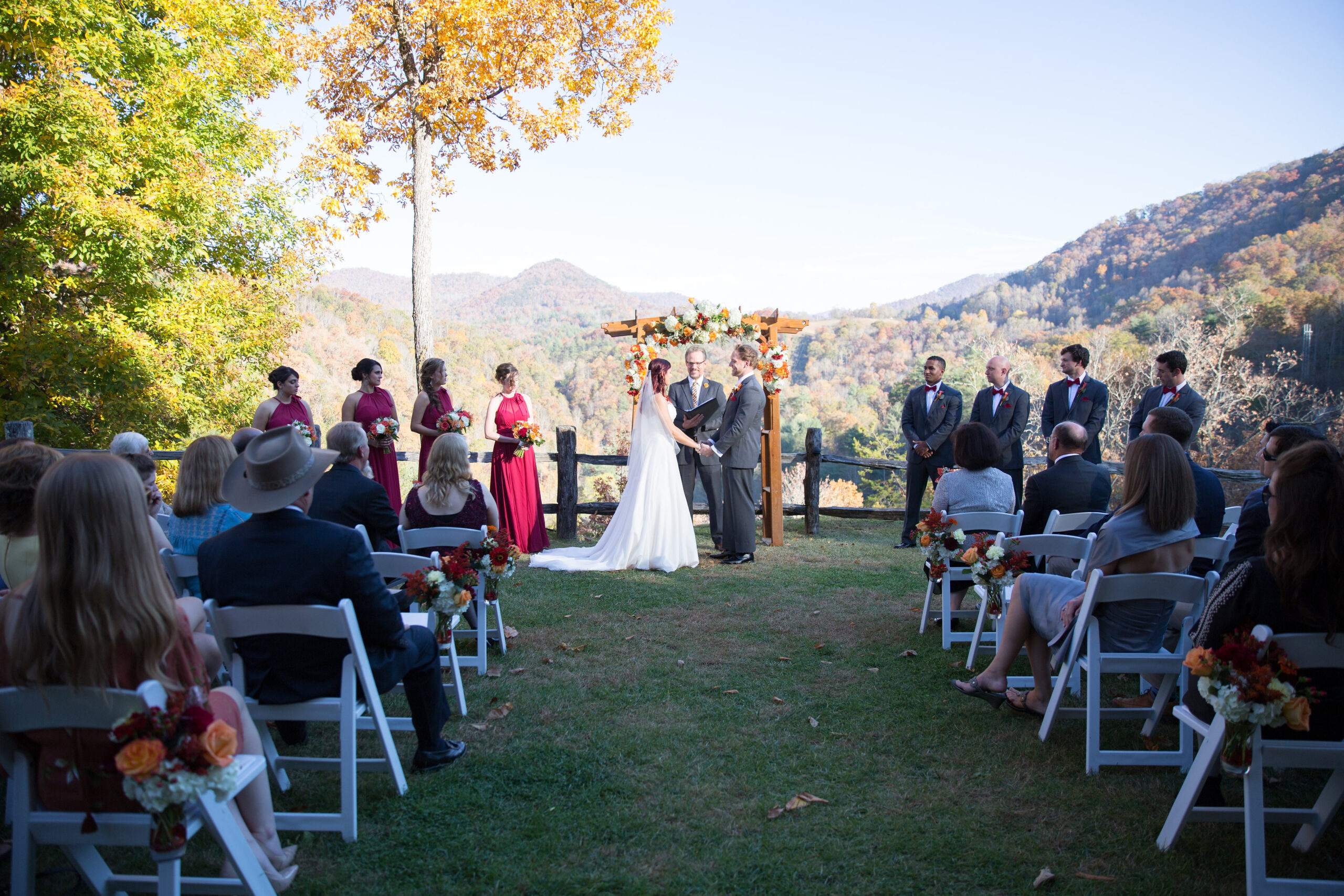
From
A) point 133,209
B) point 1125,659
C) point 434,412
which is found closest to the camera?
point 1125,659

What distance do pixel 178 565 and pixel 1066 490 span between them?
16.2 ft

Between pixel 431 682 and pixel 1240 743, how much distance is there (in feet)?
10.0

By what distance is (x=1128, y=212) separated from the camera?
5016 cm

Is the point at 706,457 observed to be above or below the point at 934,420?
below

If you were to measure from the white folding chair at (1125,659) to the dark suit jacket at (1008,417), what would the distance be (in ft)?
17.7

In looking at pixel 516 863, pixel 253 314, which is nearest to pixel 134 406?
pixel 253 314

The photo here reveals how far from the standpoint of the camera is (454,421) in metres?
8.07

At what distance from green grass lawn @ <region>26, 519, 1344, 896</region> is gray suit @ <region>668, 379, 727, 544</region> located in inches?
167

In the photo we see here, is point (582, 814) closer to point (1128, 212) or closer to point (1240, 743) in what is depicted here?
point (1240, 743)

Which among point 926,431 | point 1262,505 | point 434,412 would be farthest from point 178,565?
point 926,431

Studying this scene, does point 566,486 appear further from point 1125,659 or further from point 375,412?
point 1125,659

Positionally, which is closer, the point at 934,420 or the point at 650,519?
the point at 650,519

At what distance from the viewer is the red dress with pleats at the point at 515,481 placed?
890cm

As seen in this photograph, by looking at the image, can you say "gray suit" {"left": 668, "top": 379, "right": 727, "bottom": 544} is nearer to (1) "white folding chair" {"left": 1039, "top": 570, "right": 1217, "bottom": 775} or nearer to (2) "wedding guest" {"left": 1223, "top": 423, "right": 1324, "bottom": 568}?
(2) "wedding guest" {"left": 1223, "top": 423, "right": 1324, "bottom": 568}
